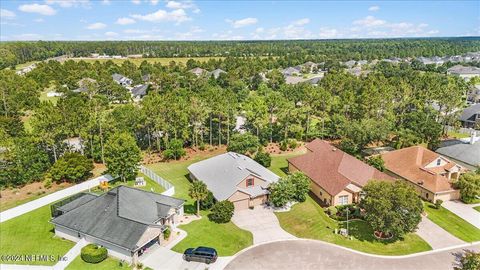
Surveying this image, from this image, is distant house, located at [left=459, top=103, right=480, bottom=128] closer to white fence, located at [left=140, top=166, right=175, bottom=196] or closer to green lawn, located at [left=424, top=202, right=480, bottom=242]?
green lawn, located at [left=424, top=202, right=480, bottom=242]

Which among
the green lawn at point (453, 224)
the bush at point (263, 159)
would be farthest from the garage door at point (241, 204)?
the green lawn at point (453, 224)

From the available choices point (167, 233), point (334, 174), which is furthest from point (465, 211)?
point (167, 233)

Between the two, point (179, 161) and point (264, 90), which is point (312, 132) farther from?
point (264, 90)

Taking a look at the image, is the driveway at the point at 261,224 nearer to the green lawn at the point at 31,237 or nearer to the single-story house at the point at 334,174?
the single-story house at the point at 334,174

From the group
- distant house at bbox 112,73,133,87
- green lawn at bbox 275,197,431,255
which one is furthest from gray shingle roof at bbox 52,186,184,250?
distant house at bbox 112,73,133,87

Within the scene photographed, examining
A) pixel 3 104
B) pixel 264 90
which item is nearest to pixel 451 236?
pixel 264 90

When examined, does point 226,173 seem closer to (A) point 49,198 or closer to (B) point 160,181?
(B) point 160,181
